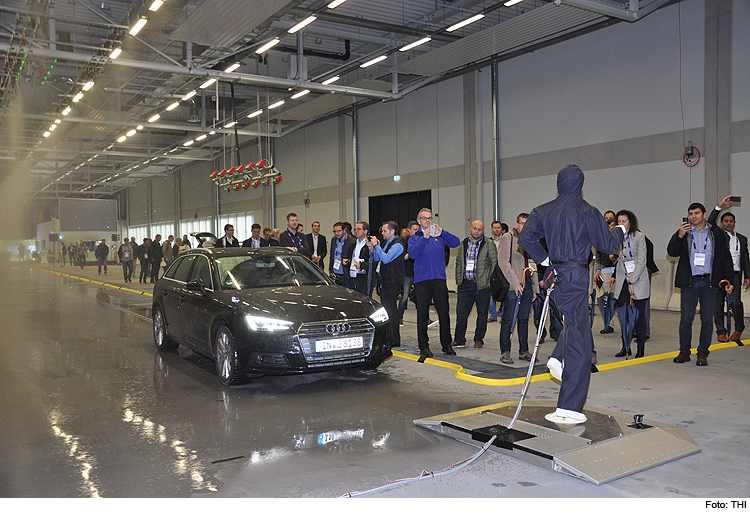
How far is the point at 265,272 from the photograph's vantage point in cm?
758

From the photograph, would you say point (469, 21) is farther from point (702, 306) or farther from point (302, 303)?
point (302, 303)

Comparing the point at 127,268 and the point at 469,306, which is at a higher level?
the point at 127,268

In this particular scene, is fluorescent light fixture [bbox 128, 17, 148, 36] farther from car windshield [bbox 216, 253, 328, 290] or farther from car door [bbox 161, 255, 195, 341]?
car windshield [bbox 216, 253, 328, 290]

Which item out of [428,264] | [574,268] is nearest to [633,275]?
[428,264]

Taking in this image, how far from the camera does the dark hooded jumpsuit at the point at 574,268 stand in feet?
15.7

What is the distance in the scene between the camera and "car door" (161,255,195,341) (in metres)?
8.08

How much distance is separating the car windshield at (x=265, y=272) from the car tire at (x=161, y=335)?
1.86 metres

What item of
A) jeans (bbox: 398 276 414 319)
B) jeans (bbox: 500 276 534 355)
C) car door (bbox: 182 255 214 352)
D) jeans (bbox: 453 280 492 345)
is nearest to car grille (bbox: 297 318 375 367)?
car door (bbox: 182 255 214 352)

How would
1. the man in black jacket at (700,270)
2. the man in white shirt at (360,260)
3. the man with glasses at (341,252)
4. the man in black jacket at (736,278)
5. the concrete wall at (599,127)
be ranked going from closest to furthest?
the man in black jacket at (700,270) < the man in black jacket at (736,278) < the man in white shirt at (360,260) < the man with glasses at (341,252) < the concrete wall at (599,127)

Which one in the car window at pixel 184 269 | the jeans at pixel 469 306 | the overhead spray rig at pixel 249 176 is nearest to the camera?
the car window at pixel 184 269

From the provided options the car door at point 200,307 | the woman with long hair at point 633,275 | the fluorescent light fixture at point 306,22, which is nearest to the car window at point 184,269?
the car door at point 200,307

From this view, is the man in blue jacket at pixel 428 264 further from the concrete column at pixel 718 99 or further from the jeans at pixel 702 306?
the concrete column at pixel 718 99

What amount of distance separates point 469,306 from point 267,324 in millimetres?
3594

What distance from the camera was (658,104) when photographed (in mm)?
13695
